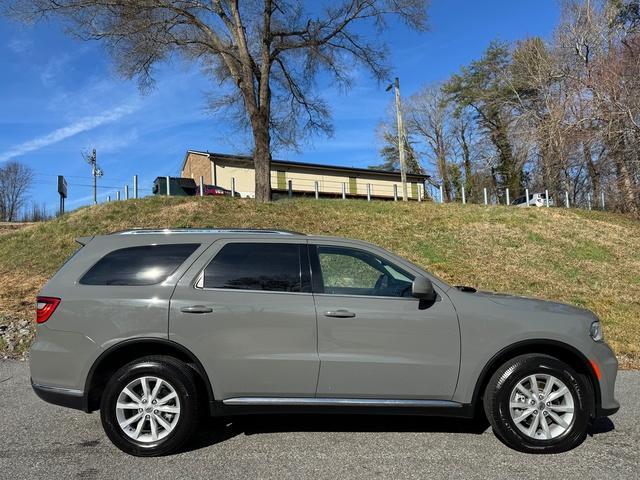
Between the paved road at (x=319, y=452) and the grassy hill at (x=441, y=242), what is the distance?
4.03m

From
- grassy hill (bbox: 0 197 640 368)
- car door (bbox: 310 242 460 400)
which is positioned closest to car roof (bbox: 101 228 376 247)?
car door (bbox: 310 242 460 400)

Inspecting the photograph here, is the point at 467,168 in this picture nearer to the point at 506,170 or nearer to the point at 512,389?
the point at 506,170

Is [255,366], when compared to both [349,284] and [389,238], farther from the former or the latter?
[389,238]

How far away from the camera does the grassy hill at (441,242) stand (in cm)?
1026

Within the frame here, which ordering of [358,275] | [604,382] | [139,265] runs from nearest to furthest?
[604,382], [139,265], [358,275]

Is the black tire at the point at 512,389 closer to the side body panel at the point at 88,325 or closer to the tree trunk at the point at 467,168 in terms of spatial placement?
the side body panel at the point at 88,325

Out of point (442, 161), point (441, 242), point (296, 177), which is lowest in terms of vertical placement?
point (441, 242)

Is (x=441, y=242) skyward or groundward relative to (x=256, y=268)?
skyward

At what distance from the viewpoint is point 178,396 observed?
3.94 meters

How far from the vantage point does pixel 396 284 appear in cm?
432

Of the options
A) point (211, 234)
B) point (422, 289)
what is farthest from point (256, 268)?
point (422, 289)

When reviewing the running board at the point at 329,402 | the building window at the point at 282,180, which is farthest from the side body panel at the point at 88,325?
the building window at the point at 282,180

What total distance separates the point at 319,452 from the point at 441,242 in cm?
1092

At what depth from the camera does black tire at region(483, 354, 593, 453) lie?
3963mm
